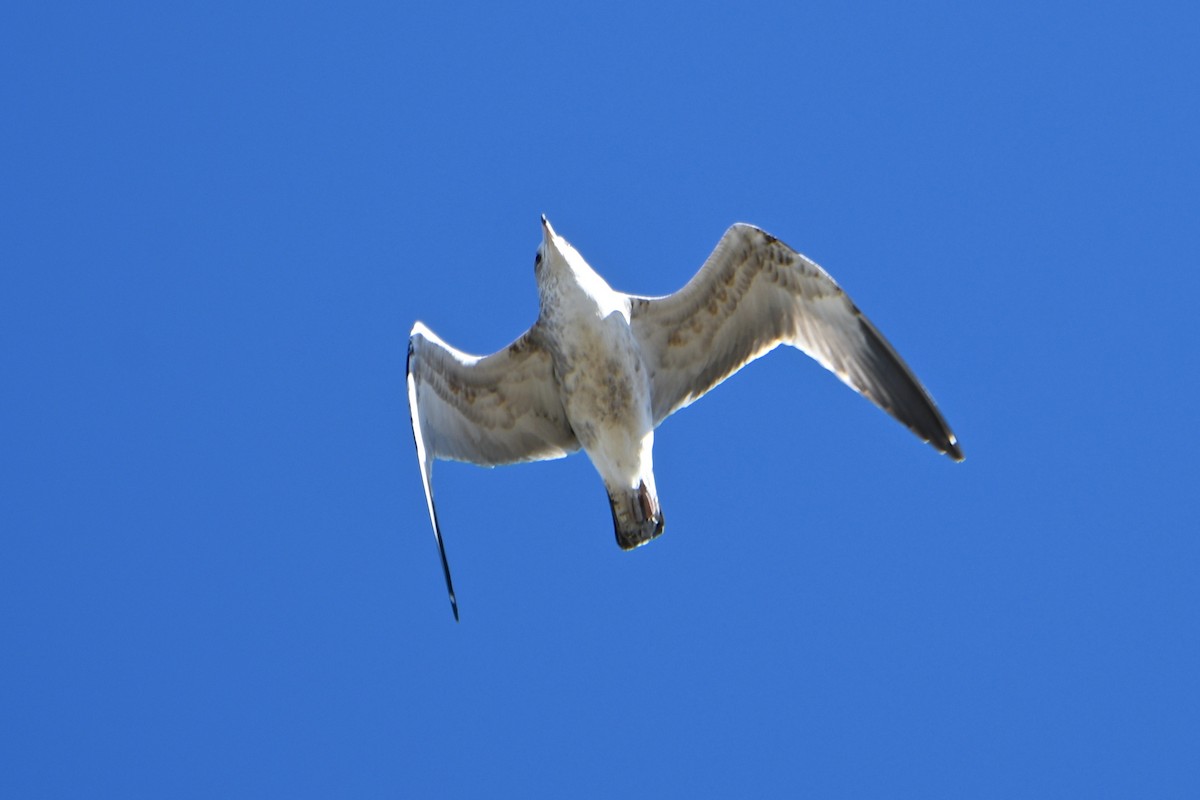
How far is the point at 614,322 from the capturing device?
12234 millimetres

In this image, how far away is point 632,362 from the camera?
12375 millimetres

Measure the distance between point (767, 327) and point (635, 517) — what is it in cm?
164

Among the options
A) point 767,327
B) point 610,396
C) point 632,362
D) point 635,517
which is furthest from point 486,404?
point 767,327

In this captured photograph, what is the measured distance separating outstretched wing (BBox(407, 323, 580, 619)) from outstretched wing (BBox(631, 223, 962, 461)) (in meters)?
0.77

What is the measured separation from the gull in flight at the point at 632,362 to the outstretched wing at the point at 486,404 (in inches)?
0.4

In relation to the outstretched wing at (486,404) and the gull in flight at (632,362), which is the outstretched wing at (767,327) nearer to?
the gull in flight at (632,362)

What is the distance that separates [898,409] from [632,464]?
1890 millimetres

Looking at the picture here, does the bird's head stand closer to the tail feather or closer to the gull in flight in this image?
the gull in flight

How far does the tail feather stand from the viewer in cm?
1234

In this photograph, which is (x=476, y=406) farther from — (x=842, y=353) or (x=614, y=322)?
(x=842, y=353)

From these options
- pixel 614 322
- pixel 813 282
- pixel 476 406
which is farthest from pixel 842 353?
pixel 476 406

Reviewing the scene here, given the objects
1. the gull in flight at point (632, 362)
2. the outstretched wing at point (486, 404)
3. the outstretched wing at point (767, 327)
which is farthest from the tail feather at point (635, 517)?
the outstretched wing at point (486, 404)

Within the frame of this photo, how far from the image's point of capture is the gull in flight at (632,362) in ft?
40.3

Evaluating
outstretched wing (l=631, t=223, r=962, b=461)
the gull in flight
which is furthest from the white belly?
outstretched wing (l=631, t=223, r=962, b=461)
